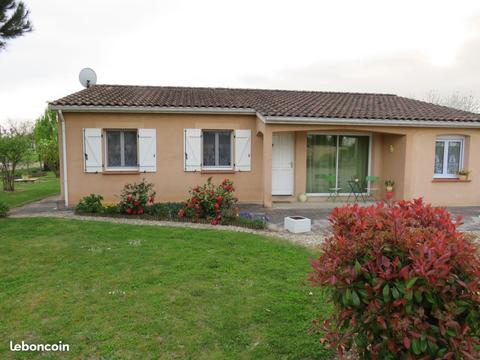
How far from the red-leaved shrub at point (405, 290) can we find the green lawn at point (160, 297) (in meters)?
0.99

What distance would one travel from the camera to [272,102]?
12.2m

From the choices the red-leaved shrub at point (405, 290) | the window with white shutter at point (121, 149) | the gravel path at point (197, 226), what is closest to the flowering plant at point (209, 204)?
the gravel path at point (197, 226)

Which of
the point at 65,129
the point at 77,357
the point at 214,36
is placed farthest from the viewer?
the point at 214,36

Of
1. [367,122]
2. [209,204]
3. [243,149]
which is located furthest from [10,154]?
[367,122]

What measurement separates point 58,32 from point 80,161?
480cm

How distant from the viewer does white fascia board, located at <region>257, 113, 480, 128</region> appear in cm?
1005

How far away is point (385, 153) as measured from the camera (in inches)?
484

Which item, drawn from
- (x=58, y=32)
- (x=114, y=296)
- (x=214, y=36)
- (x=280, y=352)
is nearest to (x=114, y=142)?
(x=58, y=32)

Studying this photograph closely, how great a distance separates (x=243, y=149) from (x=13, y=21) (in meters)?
7.29

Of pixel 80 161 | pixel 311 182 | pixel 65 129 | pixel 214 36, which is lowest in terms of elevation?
pixel 311 182

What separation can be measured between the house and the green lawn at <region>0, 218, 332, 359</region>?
14.4ft

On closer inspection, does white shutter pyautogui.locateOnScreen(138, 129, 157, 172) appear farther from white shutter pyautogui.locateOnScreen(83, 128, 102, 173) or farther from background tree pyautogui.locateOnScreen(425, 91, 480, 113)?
background tree pyautogui.locateOnScreen(425, 91, 480, 113)

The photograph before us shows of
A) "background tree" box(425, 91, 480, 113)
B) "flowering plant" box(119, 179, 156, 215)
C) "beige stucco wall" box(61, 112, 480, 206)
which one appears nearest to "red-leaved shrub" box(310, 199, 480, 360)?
"flowering plant" box(119, 179, 156, 215)

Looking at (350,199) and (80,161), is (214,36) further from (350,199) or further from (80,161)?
(350,199)
